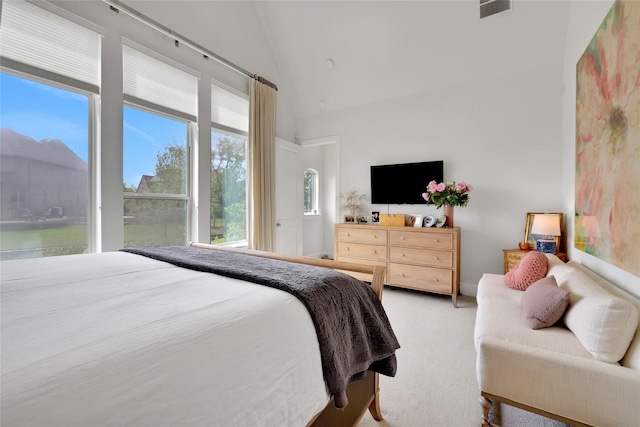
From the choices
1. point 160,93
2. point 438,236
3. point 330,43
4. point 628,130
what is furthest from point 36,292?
point 330,43

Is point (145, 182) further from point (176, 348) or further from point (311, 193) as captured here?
point (311, 193)

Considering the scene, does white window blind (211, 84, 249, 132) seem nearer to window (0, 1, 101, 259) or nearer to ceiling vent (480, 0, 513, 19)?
window (0, 1, 101, 259)

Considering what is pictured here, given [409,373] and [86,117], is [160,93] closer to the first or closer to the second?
[86,117]

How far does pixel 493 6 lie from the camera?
3041mm

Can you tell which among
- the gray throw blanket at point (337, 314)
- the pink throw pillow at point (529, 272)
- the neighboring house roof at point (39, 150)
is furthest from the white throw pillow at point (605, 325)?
the neighboring house roof at point (39, 150)

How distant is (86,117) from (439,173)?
3976 mm

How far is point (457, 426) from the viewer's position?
1506mm

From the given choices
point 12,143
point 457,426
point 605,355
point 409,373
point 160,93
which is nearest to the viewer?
point 605,355

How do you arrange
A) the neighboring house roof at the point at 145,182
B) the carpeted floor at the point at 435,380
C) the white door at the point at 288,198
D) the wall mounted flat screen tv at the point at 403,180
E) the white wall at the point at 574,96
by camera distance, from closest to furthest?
the carpeted floor at the point at 435,380
the white wall at the point at 574,96
the neighboring house roof at the point at 145,182
the wall mounted flat screen tv at the point at 403,180
the white door at the point at 288,198

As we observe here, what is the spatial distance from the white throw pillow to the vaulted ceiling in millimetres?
3051

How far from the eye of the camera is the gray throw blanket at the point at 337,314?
3.26 ft

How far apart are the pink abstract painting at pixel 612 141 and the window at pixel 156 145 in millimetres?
3664

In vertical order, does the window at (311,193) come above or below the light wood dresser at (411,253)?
above

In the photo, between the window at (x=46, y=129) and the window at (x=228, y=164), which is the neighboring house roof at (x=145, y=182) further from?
the window at (x=228, y=164)
